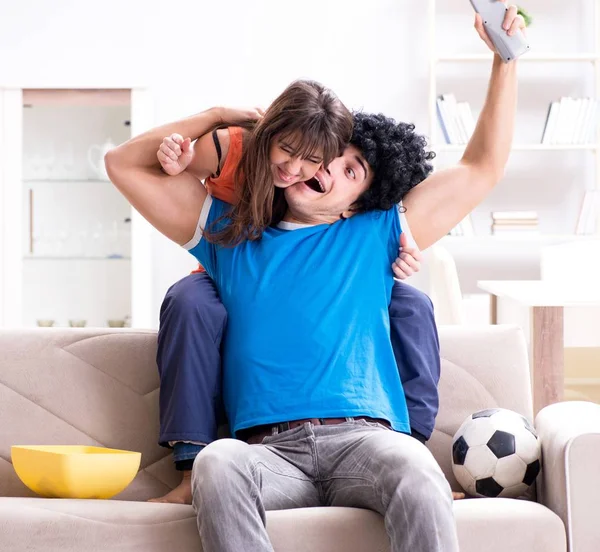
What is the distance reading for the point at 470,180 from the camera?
1923mm

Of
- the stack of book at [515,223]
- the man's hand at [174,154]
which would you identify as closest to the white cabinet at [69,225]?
the stack of book at [515,223]

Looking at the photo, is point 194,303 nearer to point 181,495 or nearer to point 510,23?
point 181,495

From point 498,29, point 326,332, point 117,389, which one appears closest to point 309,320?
point 326,332

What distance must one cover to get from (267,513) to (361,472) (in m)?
0.18

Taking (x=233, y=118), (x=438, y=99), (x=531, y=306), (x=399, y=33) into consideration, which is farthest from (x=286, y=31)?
(x=233, y=118)

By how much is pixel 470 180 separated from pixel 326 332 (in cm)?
46

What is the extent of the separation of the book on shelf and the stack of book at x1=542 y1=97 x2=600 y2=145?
29 cm

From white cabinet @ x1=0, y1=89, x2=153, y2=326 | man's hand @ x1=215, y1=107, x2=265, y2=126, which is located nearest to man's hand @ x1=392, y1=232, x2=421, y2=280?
man's hand @ x1=215, y1=107, x2=265, y2=126

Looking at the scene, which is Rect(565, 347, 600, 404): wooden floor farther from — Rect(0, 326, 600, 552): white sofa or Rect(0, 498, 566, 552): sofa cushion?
Rect(0, 498, 566, 552): sofa cushion

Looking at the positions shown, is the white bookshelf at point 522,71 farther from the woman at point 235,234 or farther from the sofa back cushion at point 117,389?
the woman at point 235,234

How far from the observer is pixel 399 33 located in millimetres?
5035

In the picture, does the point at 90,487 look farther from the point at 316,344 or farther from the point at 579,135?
the point at 579,135

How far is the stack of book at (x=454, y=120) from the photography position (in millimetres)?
4738

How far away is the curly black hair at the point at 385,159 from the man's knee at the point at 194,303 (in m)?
0.37
